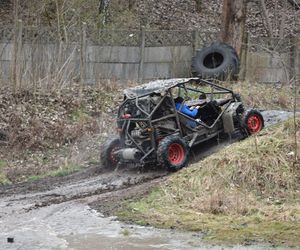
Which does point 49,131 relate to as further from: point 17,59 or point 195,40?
point 195,40

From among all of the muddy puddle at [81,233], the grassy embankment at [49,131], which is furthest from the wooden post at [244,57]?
the muddy puddle at [81,233]

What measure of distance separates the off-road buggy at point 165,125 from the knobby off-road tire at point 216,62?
23.8ft

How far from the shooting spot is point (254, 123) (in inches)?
554

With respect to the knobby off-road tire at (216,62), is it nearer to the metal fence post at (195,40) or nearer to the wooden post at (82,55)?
the metal fence post at (195,40)

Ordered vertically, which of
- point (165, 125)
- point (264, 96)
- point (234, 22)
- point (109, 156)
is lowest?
point (109, 156)

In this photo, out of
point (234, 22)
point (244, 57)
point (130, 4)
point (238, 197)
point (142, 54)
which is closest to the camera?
point (238, 197)

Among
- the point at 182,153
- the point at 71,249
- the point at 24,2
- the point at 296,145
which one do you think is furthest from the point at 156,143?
the point at 24,2

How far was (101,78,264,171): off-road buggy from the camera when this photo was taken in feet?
41.4

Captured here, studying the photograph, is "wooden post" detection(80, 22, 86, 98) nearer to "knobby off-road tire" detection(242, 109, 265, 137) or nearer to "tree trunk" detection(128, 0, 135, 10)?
"knobby off-road tire" detection(242, 109, 265, 137)

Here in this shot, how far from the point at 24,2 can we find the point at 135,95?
306 inches

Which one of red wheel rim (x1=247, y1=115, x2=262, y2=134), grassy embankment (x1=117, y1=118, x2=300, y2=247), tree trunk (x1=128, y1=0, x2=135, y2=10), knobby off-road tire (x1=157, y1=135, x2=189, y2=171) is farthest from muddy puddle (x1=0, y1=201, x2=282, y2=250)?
tree trunk (x1=128, y1=0, x2=135, y2=10)

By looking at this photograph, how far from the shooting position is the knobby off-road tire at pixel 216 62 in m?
21.2

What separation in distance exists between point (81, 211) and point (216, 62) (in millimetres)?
13163

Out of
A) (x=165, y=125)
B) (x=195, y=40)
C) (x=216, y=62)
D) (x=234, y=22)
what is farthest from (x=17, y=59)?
(x=234, y=22)
